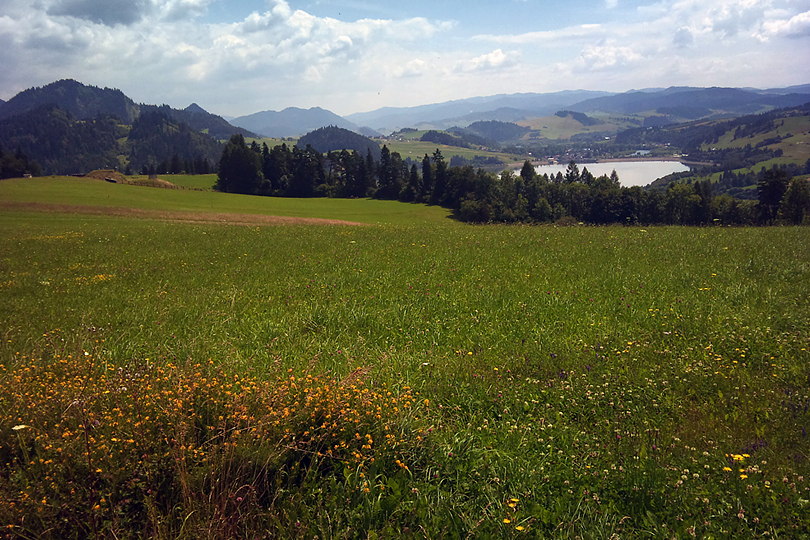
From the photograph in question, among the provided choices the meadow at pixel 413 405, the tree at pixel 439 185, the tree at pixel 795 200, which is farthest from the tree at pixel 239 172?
the meadow at pixel 413 405

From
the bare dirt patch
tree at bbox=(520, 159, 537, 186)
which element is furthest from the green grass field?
tree at bbox=(520, 159, 537, 186)

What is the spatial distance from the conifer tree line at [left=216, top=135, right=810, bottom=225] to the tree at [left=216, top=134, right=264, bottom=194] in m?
0.24

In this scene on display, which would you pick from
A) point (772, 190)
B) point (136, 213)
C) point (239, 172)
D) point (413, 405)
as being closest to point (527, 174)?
point (772, 190)

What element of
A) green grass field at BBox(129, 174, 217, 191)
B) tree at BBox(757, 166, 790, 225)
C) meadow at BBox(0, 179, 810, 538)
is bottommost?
meadow at BBox(0, 179, 810, 538)

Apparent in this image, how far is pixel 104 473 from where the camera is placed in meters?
4.25

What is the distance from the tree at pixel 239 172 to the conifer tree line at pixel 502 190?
236 mm

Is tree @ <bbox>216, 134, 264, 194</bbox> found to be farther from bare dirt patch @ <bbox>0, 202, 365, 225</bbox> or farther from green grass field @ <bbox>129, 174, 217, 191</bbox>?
bare dirt patch @ <bbox>0, 202, 365, 225</bbox>

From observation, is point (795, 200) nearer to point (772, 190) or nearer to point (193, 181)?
point (772, 190)

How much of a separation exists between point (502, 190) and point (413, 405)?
307 feet

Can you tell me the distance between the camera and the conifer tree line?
64750mm

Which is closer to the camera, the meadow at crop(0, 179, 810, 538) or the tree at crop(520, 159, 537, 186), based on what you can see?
the meadow at crop(0, 179, 810, 538)

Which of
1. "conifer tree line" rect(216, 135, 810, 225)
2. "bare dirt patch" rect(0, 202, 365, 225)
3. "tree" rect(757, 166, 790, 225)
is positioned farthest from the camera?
"conifer tree line" rect(216, 135, 810, 225)

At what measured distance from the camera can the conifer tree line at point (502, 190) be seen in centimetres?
6475

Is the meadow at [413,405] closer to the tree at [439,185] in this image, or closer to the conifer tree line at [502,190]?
the conifer tree line at [502,190]
